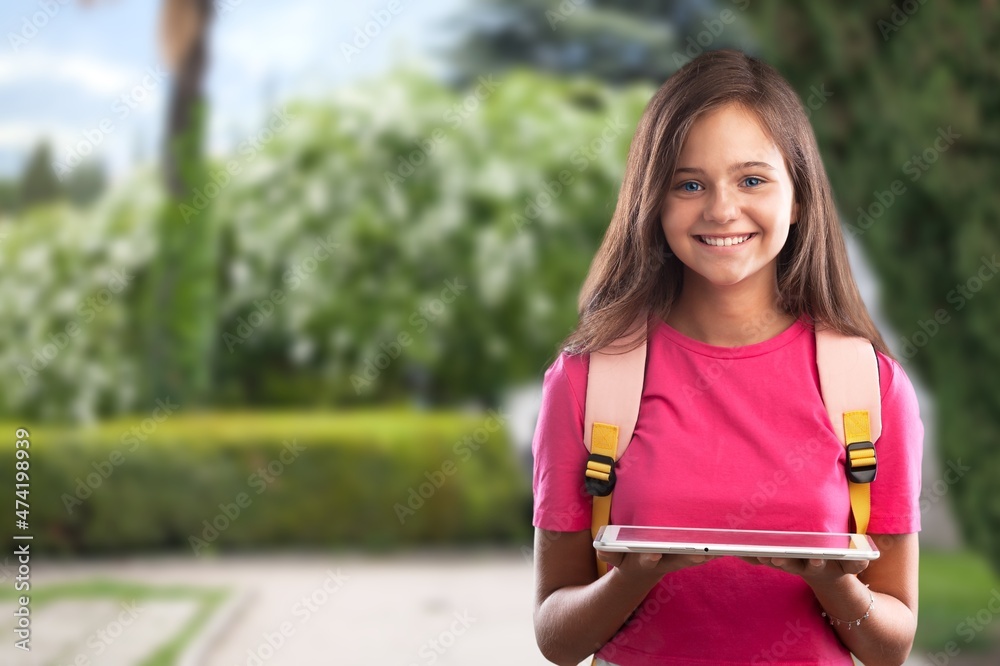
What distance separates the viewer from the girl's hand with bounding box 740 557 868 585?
86cm

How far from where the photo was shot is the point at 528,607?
4.92m

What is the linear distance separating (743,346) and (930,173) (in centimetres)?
238

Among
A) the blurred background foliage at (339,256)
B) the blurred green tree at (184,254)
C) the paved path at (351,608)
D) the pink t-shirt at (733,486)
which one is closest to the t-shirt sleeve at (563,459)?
the pink t-shirt at (733,486)

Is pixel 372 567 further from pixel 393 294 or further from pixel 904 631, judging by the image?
pixel 904 631

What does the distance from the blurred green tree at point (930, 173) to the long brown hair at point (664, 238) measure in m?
2.26

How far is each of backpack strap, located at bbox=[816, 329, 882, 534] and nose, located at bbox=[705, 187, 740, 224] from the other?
16 cm

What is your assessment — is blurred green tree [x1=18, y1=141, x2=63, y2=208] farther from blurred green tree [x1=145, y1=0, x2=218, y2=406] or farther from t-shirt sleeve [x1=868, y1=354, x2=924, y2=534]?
t-shirt sleeve [x1=868, y1=354, x2=924, y2=534]

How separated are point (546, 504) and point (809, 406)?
26 cm

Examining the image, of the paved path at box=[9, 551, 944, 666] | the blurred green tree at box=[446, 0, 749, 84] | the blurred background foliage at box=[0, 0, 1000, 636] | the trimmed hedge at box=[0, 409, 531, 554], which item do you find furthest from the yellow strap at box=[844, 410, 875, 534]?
the blurred green tree at box=[446, 0, 749, 84]

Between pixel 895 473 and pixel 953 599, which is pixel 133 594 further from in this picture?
pixel 895 473

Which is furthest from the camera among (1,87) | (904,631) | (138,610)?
(1,87)

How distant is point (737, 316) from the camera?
1077 mm

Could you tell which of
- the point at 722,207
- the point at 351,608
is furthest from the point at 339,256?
the point at 722,207

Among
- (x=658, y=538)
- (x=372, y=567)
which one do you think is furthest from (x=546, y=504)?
(x=372, y=567)
